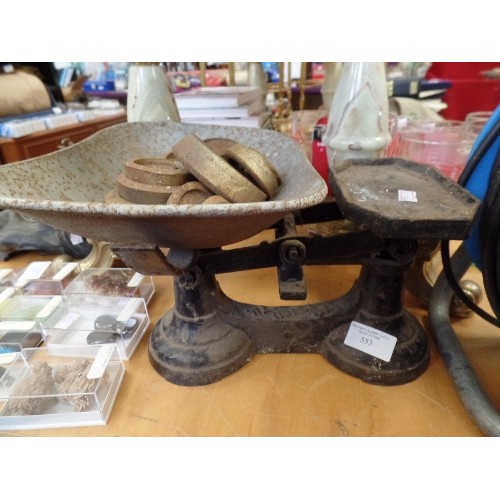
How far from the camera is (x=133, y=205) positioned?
47cm

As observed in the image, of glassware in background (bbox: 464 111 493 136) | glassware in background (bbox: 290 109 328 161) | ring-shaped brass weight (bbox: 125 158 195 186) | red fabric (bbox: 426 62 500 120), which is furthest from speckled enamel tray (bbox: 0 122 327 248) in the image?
red fabric (bbox: 426 62 500 120)

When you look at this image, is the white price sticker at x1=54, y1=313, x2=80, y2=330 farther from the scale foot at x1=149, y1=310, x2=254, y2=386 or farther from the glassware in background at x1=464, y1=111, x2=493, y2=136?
the glassware in background at x1=464, y1=111, x2=493, y2=136

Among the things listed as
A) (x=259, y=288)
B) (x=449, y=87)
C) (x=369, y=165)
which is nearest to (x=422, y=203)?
(x=369, y=165)

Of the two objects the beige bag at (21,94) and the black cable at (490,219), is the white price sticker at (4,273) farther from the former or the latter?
the black cable at (490,219)

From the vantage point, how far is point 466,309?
90 cm

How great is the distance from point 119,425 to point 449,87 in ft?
8.31

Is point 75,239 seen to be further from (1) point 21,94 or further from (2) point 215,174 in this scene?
(1) point 21,94

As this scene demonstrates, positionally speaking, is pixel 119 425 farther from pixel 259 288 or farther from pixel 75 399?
pixel 259 288

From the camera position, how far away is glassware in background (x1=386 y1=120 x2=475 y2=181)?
3.71 feet

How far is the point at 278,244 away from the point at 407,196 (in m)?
0.23

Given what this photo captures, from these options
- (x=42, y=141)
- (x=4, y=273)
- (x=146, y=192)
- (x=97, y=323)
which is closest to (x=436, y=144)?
(x=146, y=192)

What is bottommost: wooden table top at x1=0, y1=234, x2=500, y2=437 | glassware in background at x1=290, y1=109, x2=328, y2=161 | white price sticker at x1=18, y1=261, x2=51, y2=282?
wooden table top at x1=0, y1=234, x2=500, y2=437

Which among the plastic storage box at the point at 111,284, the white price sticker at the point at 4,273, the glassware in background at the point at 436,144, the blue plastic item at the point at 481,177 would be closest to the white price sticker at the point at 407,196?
the blue plastic item at the point at 481,177

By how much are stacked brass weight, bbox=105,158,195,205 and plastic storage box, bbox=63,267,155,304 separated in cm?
35
